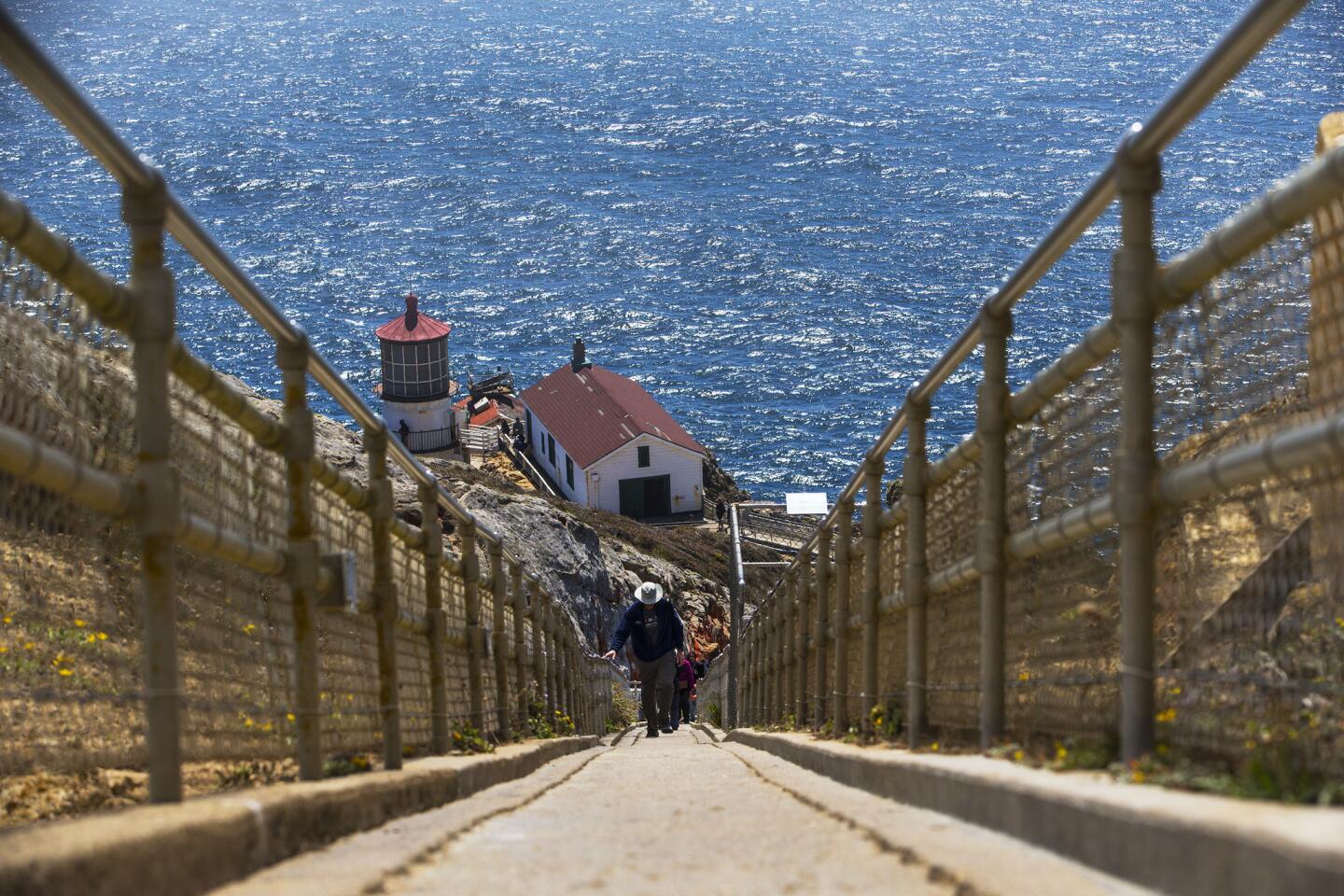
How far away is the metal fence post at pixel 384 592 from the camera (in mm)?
6191

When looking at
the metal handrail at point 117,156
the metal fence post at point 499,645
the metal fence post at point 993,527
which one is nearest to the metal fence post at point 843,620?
the metal fence post at point 499,645

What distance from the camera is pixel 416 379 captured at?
68000mm

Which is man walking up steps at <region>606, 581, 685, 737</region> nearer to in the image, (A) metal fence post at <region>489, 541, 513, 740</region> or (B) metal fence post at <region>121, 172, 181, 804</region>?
(A) metal fence post at <region>489, 541, 513, 740</region>

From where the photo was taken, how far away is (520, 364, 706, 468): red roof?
220ft

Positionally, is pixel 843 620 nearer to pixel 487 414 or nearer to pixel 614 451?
pixel 614 451

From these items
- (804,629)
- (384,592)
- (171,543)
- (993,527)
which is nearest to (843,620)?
(804,629)

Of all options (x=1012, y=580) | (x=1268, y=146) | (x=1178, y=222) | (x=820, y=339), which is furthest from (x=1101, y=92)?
(x=1012, y=580)

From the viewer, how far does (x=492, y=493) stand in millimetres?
33062

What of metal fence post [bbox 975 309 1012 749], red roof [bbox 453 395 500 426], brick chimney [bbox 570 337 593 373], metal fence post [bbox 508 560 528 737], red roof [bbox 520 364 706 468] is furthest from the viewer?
red roof [bbox 453 395 500 426]

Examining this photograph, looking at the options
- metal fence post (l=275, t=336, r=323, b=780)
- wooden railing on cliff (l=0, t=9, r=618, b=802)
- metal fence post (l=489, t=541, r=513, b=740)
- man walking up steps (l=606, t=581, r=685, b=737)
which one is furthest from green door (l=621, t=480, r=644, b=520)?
metal fence post (l=275, t=336, r=323, b=780)

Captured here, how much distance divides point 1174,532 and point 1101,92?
197m

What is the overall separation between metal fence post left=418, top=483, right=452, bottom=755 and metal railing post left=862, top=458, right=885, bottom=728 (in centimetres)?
193

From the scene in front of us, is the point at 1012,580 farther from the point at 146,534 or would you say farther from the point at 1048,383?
the point at 146,534

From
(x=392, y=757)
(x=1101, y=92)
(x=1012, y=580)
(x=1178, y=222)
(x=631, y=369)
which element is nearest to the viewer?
(x=1012, y=580)
